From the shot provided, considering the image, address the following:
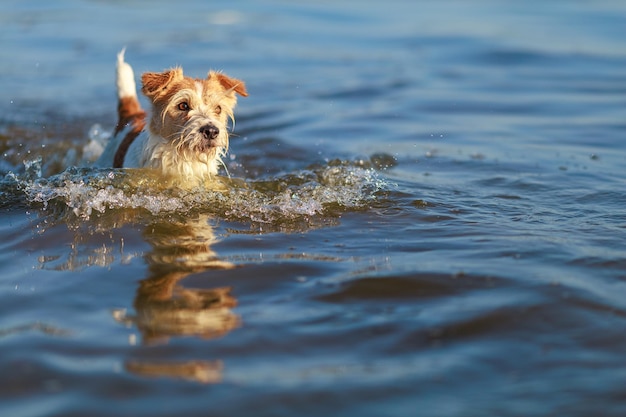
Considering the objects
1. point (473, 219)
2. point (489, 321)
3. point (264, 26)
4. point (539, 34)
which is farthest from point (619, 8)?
point (489, 321)

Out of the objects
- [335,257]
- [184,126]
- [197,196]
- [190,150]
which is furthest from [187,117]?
[335,257]

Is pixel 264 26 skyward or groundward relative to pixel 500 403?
skyward

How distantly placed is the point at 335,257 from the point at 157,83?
2.07m

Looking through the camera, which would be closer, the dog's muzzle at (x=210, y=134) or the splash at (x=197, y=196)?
the splash at (x=197, y=196)

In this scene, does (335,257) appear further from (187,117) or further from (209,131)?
(187,117)

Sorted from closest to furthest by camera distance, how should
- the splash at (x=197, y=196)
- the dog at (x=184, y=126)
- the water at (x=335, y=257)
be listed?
1. the water at (x=335, y=257)
2. the splash at (x=197, y=196)
3. the dog at (x=184, y=126)

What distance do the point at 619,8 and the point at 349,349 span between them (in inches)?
579

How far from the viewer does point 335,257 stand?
188 inches

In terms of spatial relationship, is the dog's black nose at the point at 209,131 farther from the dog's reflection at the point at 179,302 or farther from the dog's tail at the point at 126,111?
the dog's tail at the point at 126,111

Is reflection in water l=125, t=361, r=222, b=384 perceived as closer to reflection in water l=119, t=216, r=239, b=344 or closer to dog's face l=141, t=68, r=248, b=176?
reflection in water l=119, t=216, r=239, b=344

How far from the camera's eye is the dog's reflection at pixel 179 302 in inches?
134

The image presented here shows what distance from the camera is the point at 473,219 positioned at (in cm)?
550

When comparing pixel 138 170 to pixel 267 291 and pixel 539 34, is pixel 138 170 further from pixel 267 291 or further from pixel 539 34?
pixel 539 34

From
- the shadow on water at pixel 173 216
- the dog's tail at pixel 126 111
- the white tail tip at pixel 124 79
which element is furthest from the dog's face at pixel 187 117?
the white tail tip at pixel 124 79
